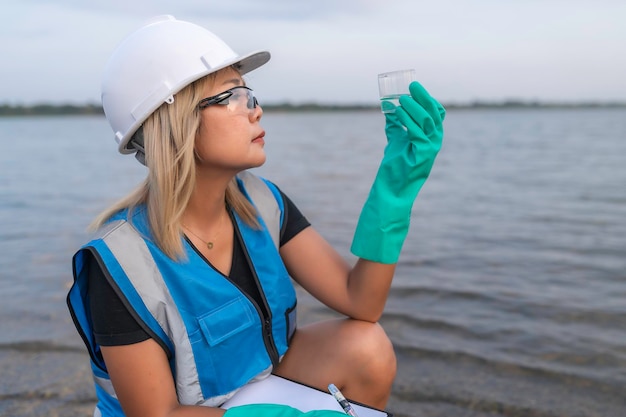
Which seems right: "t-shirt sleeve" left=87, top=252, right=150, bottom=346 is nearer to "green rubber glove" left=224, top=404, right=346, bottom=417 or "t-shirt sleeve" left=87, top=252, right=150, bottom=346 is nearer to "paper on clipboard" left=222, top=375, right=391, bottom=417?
"green rubber glove" left=224, top=404, right=346, bottom=417

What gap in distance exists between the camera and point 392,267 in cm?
254

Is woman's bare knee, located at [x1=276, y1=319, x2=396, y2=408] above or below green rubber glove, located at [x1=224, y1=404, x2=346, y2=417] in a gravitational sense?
below

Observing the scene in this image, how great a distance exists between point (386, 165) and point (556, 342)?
2.78 meters

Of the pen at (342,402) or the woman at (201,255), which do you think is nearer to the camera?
the woman at (201,255)

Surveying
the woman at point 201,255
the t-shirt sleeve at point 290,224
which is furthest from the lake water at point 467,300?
the t-shirt sleeve at point 290,224

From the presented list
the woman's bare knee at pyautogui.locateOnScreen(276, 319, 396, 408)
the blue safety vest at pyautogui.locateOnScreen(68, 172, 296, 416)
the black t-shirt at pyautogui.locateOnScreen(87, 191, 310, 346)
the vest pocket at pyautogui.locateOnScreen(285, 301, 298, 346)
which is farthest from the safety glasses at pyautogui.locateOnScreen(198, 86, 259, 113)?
the woman's bare knee at pyautogui.locateOnScreen(276, 319, 396, 408)

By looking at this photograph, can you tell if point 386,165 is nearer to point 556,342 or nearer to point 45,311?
point 556,342

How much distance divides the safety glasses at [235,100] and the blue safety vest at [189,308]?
1.60ft

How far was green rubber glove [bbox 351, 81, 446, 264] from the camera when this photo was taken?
7.80 feet

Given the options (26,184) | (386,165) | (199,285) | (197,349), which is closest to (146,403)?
(197,349)

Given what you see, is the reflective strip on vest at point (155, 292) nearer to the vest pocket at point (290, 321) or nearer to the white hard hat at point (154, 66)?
the white hard hat at point (154, 66)

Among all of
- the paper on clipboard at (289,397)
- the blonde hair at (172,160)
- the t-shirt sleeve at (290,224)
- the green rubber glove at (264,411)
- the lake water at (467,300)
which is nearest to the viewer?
the green rubber glove at (264,411)

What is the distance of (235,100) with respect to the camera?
232cm

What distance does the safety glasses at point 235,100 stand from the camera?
228cm
